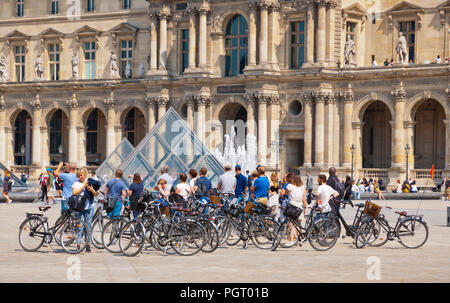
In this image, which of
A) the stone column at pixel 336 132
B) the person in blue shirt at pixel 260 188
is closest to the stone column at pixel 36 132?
the stone column at pixel 336 132

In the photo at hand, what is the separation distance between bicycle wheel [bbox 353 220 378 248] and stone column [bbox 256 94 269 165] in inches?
1345

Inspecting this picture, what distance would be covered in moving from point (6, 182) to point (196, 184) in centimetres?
1977

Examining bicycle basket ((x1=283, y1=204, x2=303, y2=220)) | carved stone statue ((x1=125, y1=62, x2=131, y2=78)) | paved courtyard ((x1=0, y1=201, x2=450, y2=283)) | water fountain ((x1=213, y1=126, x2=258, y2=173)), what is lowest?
paved courtyard ((x1=0, y1=201, x2=450, y2=283))

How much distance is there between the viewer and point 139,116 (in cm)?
7019

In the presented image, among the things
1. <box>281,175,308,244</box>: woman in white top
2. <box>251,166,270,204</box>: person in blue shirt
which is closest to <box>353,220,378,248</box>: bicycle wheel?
<box>281,175,308,244</box>: woman in white top

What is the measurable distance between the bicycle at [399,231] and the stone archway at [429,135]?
33.6 m

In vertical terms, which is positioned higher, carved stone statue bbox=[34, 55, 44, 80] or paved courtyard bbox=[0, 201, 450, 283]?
carved stone statue bbox=[34, 55, 44, 80]

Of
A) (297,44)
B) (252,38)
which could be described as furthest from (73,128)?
(297,44)

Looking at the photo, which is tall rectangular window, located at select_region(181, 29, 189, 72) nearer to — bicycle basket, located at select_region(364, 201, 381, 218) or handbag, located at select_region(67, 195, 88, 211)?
bicycle basket, located at select_region(364, 201, 381, 218)

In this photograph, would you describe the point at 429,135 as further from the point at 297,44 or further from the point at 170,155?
the point at 170,155

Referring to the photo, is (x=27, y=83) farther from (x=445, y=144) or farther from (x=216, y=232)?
(x=216, y=232)

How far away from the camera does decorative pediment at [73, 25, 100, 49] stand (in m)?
69.6

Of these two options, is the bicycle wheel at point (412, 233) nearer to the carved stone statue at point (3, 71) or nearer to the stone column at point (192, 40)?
the stone column at point (192, 40)
